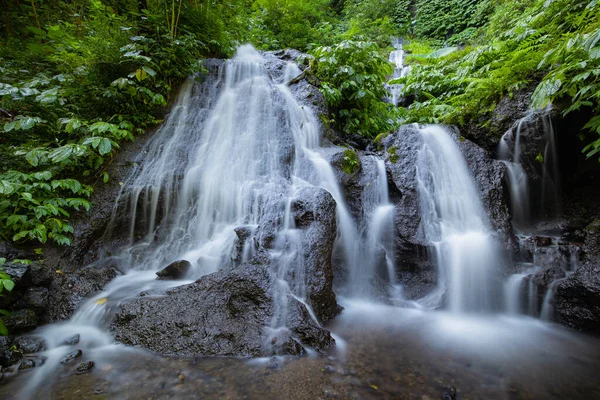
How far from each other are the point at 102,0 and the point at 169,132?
3073 mm

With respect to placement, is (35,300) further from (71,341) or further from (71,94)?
(71,94)

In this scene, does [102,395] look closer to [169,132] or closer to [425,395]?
[425,395]

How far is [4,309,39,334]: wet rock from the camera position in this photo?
8.43ft

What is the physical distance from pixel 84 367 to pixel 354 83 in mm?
6773

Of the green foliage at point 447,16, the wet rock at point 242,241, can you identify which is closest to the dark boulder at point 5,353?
the wet rock at point 242,241

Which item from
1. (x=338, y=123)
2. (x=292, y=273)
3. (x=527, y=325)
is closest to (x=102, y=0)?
(x=338, y=123)

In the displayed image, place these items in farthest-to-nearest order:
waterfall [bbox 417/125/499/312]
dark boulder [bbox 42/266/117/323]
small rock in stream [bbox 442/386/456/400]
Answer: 1. waterfall [bbox 417/125/499/312]
2. dark boulder [bbox 42/266/117/323]
3. small rock in stream [bbox 442/386/456/400]

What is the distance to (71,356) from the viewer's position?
2311mm

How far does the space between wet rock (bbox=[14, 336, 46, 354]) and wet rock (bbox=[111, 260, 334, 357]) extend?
0.55 m

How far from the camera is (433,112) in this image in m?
6.26

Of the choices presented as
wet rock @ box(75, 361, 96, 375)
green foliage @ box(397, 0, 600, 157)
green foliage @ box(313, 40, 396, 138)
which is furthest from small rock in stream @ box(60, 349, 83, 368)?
green foliage @ box(313, 40, 396, 138)

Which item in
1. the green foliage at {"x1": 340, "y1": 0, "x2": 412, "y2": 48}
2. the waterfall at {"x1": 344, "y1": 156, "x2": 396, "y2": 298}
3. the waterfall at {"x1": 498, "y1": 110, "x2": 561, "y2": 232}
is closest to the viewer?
the waterfall at {"x1": 344, "y1": 156, "x2": 396, "y2": 298}

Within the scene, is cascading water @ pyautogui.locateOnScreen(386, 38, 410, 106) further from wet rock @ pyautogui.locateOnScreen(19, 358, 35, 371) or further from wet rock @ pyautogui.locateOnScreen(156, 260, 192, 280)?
wet rock @ pyautogui.locateOnScreen(19, 358, 35, 371)

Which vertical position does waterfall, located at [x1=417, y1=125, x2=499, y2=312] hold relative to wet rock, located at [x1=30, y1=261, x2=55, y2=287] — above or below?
above
